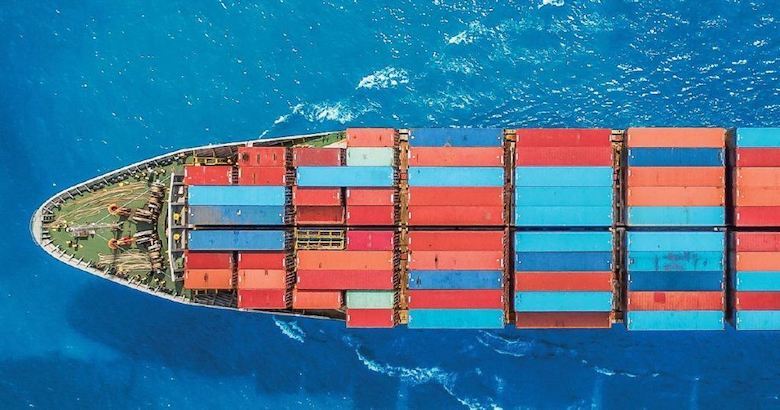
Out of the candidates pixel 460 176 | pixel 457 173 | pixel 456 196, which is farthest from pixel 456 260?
pixel 457 173

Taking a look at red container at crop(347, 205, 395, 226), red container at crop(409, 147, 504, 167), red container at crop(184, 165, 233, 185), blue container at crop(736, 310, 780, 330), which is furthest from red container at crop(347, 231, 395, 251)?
blue container at crop(736, 310, 780, 330)

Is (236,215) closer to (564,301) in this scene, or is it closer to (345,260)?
(345,260)

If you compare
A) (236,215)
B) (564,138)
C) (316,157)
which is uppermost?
(564,138)

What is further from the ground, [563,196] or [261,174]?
[261,174]

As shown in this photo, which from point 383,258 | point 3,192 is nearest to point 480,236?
point 383,258

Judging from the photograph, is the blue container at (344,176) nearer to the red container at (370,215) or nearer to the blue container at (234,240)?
the red container at (370,215)

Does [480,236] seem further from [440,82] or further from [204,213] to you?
[204,213]

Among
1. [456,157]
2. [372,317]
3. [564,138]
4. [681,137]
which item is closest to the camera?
[681,137]
